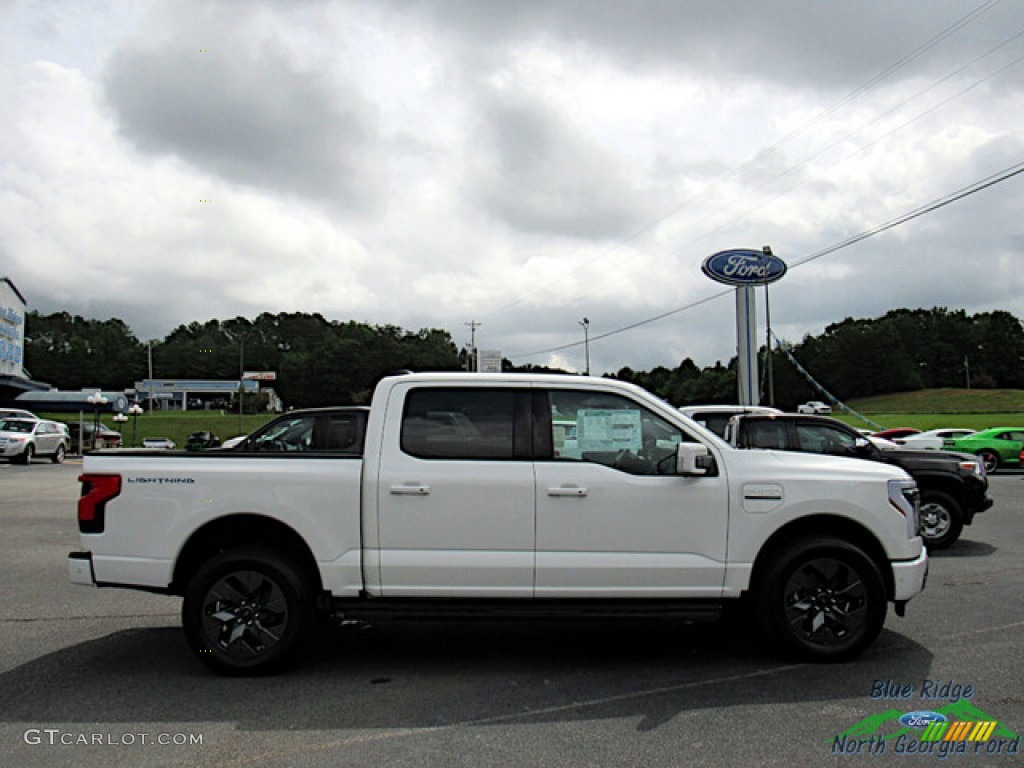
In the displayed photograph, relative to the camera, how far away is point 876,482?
5.72 metres

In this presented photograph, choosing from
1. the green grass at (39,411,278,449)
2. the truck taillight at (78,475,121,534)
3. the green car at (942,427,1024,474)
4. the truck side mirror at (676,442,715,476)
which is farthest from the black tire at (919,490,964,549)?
the green grass at (39,411,278,449)

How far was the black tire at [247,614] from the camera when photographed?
17.9 ft

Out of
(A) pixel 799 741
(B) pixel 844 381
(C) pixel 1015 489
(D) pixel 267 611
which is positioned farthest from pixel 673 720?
(B) pixel 844 381

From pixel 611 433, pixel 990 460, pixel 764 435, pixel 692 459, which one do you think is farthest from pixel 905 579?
pixel 990 460

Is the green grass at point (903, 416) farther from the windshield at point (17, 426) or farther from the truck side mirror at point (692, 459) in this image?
the truck side mirror at point (692, 459)

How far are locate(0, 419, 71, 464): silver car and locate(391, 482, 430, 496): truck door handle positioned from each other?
92.7ft

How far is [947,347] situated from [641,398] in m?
149

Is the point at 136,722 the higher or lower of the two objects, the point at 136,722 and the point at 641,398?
the lower

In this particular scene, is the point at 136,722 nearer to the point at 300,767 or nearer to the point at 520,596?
the point at 300,767

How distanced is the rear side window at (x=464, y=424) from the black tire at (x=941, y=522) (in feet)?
24.8

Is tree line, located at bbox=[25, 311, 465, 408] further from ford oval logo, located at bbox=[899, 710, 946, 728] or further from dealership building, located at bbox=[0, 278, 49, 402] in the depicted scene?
ford oval logo, located at bbox=[899, 710, 946, 728]

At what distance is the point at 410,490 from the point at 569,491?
1.01 meters

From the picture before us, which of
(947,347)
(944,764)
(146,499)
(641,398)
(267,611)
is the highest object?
(947,347)

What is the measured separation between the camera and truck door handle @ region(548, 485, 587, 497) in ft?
17.9
